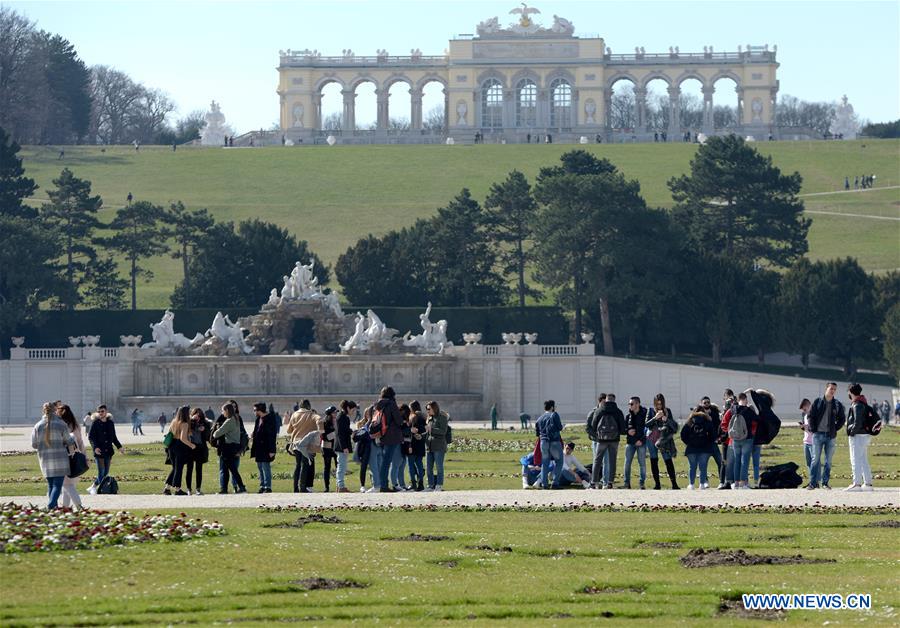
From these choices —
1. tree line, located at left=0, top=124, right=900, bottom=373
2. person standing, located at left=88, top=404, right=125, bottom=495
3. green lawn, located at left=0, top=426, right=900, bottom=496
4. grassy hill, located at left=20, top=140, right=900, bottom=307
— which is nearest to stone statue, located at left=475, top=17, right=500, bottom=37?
grassy hill, located at left=20, top=140, right=900, bottom=307

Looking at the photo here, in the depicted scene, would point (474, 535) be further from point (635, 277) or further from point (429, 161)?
Answer: point (429, 161)

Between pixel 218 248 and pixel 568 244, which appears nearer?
pixel 568 244

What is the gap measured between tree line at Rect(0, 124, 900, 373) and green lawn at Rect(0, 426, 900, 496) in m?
19.5

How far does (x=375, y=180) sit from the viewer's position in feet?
313

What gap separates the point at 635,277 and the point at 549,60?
2323 inches

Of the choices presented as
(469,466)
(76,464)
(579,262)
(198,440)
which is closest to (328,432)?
(198,440)

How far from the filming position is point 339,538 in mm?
18469

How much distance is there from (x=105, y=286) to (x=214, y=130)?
165 ft

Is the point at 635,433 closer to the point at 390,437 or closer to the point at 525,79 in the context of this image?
the point at 390,437

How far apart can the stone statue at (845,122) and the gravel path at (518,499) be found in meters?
105

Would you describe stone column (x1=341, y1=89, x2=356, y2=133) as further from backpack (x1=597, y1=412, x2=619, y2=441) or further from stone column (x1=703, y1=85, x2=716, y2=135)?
backpack (x1=597, y1=412, x2=619, y2=441)

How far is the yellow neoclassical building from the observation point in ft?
397

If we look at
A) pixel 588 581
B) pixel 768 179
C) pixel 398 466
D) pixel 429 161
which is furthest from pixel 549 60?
pixel 588 581

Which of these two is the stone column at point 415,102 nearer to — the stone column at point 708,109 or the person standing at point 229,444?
the stone column at point 708,109
